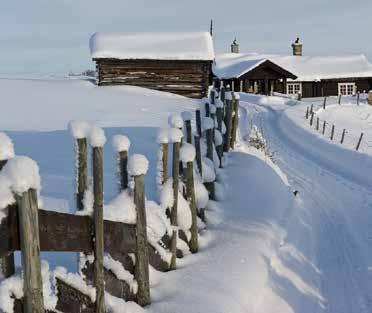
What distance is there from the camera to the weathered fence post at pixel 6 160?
110 inches

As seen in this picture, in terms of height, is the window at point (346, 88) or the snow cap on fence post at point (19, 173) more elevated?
the snow cap on fence post at point (19, 173)

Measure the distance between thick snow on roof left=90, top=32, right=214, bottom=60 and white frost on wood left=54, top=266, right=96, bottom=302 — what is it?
72.5 feet

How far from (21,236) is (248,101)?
33892 mm

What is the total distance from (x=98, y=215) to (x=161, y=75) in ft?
76.1

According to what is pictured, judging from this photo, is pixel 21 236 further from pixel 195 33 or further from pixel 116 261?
pixel 195 33

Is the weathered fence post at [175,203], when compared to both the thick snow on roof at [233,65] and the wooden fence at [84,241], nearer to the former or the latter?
the wooden fence at [84,241]

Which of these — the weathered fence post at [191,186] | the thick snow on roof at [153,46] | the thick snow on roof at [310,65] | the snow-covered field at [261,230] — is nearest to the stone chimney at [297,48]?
the thick snow on roof at [310,65]

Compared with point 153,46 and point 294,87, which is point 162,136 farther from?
point 294,87

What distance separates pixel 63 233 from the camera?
320 cm

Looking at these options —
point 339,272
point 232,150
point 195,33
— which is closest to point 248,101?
point 195,33

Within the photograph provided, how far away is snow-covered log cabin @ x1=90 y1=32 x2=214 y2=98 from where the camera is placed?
2555cm

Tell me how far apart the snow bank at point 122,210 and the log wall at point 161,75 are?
71.2 feet

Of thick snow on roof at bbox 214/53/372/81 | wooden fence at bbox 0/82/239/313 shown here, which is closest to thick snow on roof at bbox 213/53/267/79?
thick snow on roof at bbox 214/53/372/81

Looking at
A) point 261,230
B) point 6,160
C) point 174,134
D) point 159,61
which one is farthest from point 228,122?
point 159,61
